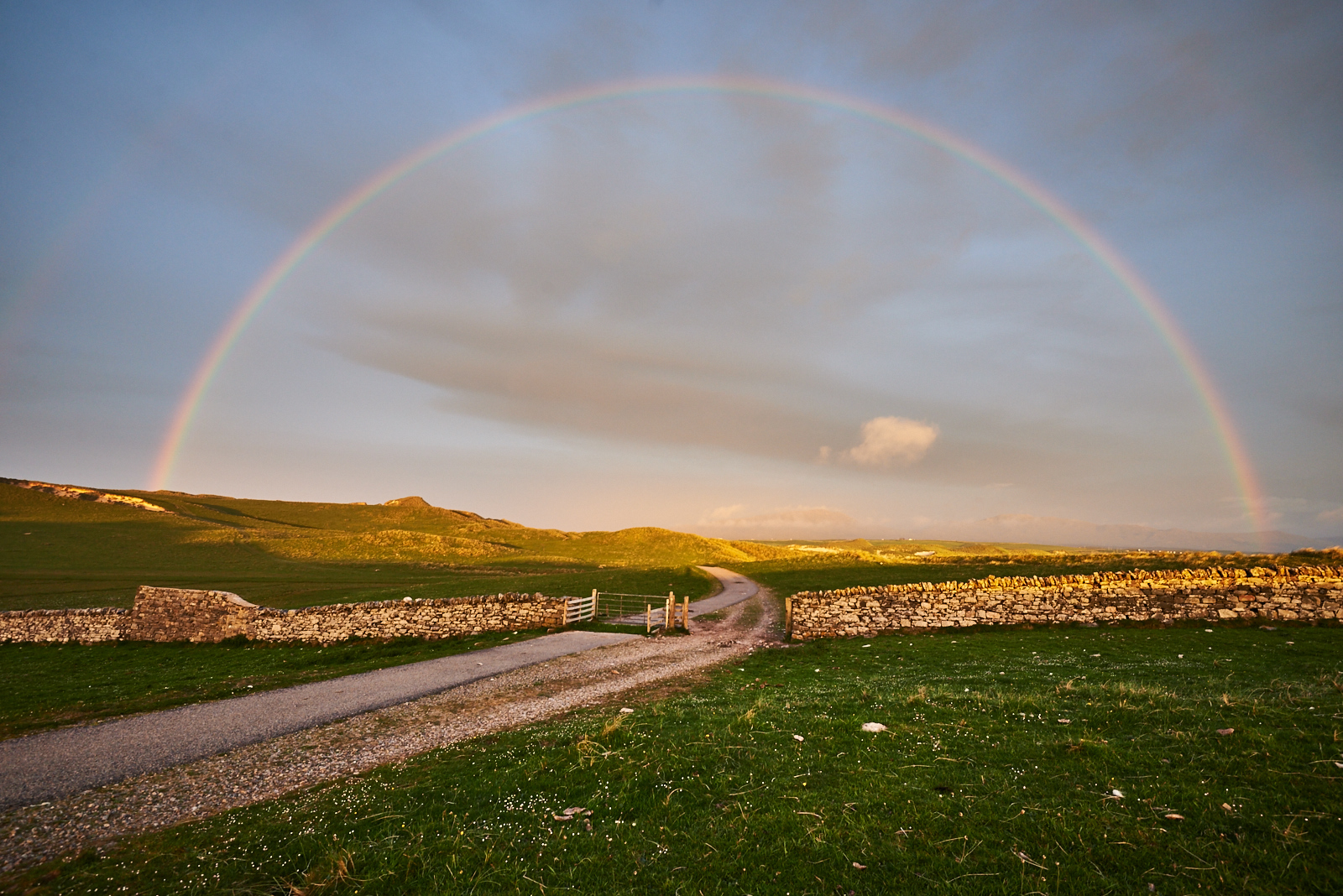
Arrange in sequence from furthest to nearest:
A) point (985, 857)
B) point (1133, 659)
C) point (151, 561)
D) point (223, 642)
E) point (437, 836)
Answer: point (151, 561), point (223, 642), point (1133, 659), point (437, 836), point (985, 857)

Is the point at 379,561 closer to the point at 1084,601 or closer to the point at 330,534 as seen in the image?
the point at 330,534

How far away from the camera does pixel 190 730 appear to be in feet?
51.0

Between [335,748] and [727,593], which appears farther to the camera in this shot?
[727,593]

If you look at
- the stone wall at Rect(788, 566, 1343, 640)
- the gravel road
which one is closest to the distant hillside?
the stone wall at Rect(788, 566, 1343, 640)

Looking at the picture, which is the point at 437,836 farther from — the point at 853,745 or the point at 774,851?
the point at 853,745

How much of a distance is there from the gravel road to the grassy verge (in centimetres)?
224

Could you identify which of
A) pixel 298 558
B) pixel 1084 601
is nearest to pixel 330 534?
pixel 298 558

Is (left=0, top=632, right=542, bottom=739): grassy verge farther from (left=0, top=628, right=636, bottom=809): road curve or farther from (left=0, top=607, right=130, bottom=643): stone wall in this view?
(left=0, top=628, right=636, bottom=809): road curve

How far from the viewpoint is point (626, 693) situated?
1764 centimetres

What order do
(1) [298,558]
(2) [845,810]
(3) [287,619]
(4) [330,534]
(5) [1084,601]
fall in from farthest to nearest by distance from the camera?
(4) [330,534] < (1) [298,558] < (3) [287,619] < (5) [1084,601] < (2) [845,810]

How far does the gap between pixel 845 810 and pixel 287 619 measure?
36.0 meters

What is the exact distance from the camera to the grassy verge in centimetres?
1869

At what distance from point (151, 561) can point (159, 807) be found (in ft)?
304

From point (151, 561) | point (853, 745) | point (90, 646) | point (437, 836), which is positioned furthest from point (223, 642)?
point (151, 561)
